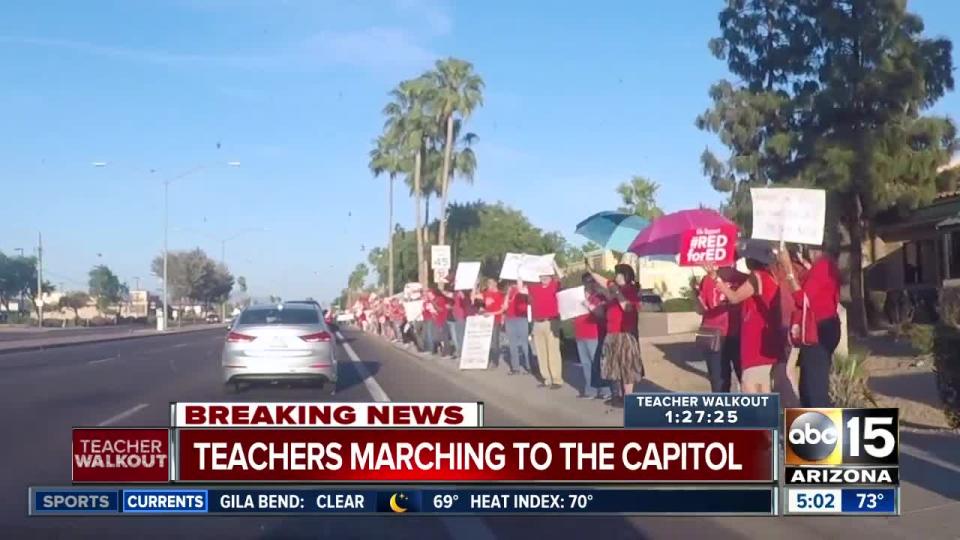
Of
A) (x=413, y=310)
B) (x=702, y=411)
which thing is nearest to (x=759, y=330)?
(x=702, y=411)

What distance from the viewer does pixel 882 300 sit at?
32.4 m

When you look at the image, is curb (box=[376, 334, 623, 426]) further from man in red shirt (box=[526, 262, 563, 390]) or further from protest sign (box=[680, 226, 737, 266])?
protest sign (box=[680, 226, 737, 266])

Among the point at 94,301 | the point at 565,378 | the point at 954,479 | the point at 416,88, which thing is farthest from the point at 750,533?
the point at 94,301

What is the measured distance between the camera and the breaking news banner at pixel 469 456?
705cm

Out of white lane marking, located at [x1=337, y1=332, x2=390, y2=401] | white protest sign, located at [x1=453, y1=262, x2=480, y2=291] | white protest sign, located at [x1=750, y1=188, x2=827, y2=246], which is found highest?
white protest sign, located at [x1=750, y1=188, x2=827, y2=246]

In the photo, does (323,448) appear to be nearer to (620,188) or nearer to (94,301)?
(620,188)

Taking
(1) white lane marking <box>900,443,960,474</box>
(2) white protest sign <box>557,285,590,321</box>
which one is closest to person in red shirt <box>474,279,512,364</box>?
(2) white protest sign <box>557,285,590,321</box>

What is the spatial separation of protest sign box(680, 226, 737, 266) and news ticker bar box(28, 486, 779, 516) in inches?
303

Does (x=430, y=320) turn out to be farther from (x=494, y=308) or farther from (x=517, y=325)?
(x=517, y=325)

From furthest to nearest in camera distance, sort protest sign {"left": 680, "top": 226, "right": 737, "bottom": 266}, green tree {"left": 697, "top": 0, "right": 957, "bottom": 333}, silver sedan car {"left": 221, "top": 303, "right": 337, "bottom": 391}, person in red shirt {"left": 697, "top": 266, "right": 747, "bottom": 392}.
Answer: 1. green tree {"left": 697, "top": 0, "right": 957, "bottom": 333}
2. silver sedan car {"left": 221, "top": 303, "right": 337, "bottom": 391}
3. protest sign {"left": 680, "top": 226, "right": 737, "bottom": 266}
4. person in red shirt {"left": 697, "top": 266, "right": 747, "bottom": 392}

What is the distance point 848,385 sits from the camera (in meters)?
14.5

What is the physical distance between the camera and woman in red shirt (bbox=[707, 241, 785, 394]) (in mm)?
12070

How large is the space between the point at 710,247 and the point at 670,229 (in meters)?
3.67

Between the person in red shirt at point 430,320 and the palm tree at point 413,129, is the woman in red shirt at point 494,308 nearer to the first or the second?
the person in red shirt at point 430,320
